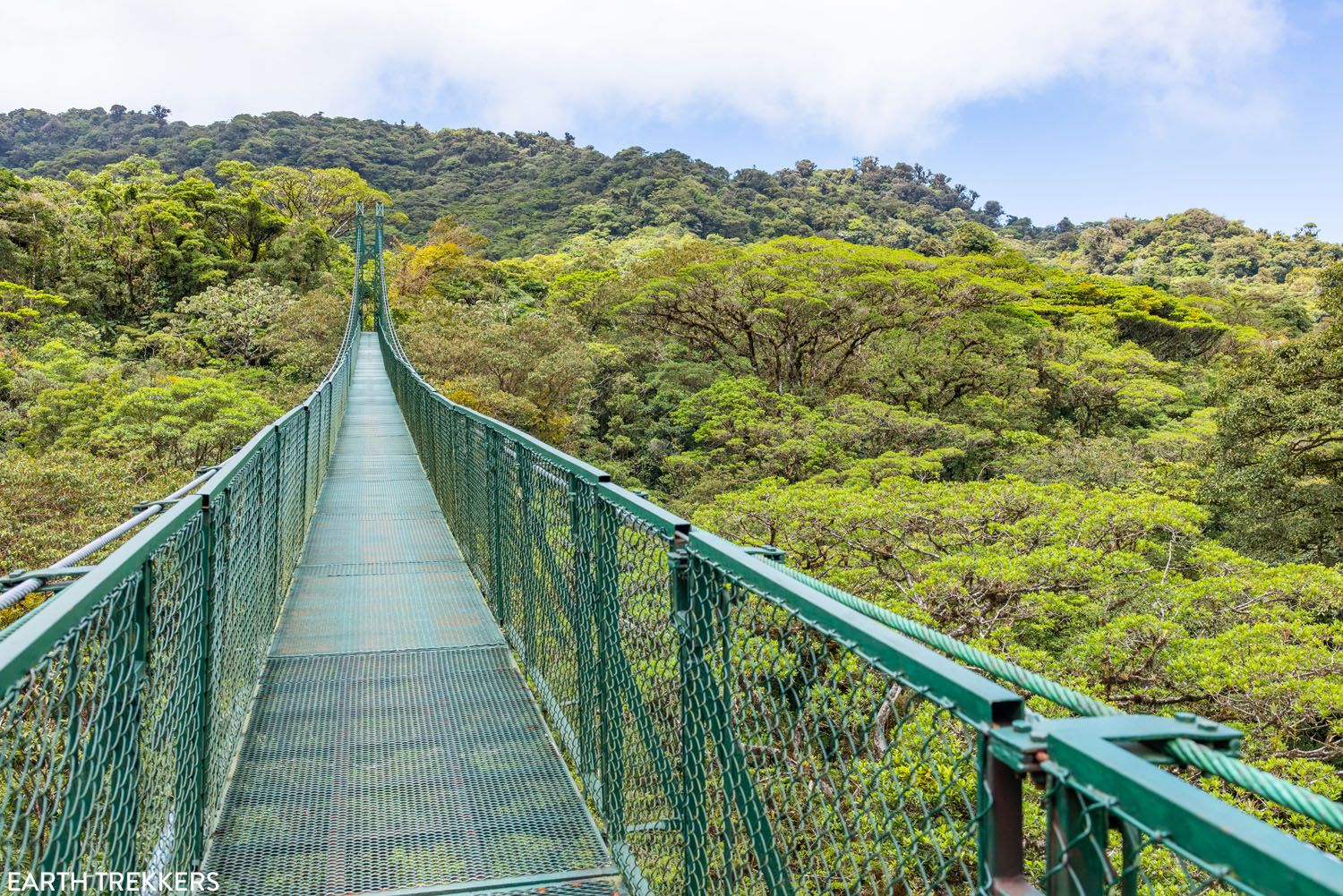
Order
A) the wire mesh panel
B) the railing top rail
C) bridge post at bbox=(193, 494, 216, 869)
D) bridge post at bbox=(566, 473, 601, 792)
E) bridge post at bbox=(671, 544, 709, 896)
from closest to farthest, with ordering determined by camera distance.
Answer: the railing top rail, the wire mesh panel, bridge post at bbox=(671, 544, 709, 896), bridge post at bbox=(193, 494, 216, 869), bridge post at bbox=(566, 473, 601, 792)

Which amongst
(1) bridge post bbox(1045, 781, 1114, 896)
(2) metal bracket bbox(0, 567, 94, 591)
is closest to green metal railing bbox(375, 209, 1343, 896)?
(1) bridge post bbox(1045, 781, 1114, 896)

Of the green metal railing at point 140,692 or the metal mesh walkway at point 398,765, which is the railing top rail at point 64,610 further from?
the metal mesh walkway at point 398,765

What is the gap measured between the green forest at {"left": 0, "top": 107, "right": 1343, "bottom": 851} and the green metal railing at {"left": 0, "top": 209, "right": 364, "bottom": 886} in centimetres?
542

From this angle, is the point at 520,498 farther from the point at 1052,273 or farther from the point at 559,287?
the point at 1052,273

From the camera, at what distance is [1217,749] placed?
81cm

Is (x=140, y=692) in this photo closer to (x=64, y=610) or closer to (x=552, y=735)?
(x=64, y=610)

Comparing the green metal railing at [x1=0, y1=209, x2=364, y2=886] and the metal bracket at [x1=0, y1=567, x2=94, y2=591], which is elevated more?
the metal bracket at [x1=0, y1=567, x2=94, y2=591]

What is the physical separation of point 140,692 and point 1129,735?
1823 mm

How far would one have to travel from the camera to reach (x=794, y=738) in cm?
154

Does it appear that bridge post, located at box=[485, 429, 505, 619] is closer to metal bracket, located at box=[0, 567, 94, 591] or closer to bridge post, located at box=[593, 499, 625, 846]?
bridge post, located at box=[593, 499, 625, 846]

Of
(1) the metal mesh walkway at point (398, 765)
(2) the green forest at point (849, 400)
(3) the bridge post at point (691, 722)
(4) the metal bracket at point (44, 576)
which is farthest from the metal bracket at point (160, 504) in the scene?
(2) the green forest at point (849, 400)

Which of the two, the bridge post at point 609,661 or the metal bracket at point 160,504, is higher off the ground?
the metal bracket at point 160,504

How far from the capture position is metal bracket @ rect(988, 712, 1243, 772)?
804 mm

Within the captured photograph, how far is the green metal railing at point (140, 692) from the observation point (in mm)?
1263
